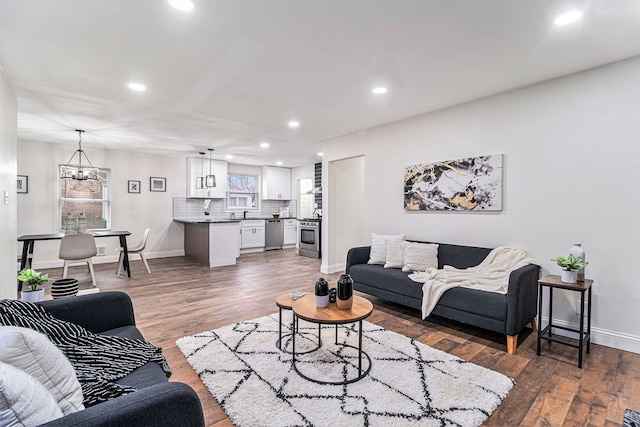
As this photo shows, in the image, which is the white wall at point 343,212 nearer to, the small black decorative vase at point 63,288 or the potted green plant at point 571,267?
the potted green plant at point 571,267

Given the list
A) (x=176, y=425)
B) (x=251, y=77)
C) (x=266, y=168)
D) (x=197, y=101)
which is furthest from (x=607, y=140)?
(x=266, y=168)

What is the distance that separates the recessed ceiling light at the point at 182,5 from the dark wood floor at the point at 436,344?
243 centimetres

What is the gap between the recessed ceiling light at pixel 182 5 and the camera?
1863mm

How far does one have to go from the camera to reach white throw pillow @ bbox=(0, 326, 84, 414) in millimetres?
984

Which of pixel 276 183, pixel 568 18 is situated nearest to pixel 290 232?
pixel 276 183

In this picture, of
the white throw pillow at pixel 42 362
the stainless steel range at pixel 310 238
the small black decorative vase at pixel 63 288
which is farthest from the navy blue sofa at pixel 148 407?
the stainless steel range at pixel 310 238

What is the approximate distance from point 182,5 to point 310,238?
19.4ft

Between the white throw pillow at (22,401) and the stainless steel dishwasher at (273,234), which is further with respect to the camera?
the stainless steel dishwasher at (273,234)

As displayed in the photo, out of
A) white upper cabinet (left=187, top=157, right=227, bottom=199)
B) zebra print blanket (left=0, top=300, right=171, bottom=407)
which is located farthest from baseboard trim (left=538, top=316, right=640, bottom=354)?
white upper cabinet (left=187, top=157, right=227, bottom=199)

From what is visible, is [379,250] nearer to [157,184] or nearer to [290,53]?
[290,53]

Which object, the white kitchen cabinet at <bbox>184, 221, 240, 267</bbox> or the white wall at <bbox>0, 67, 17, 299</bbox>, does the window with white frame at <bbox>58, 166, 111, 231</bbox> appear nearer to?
the white kitchen cabinet at <bbox>184, 221, 240, 267</bbox>

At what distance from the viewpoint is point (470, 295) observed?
9.18 ft

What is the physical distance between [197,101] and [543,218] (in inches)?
155

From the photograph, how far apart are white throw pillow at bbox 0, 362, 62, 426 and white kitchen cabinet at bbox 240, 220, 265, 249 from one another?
7.07 meters
